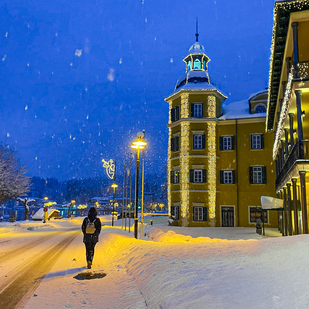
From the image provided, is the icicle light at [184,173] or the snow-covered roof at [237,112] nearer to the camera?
the icicle light at [184,173]

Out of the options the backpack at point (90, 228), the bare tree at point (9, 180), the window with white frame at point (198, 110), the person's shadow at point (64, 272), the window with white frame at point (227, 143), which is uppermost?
the window with white frame at point (198, 110)

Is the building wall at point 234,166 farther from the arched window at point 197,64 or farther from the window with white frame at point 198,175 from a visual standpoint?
the arched window at point 197,64

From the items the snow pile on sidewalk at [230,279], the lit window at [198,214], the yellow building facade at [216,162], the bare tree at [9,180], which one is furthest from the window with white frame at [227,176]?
the snow pile on sidewalk at [230,279]

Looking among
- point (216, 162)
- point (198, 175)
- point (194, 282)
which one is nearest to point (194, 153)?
point (198, 175)

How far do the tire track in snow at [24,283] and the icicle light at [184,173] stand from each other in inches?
944

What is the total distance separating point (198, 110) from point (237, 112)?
505 cm

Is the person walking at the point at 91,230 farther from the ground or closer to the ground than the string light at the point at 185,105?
closer to the ground

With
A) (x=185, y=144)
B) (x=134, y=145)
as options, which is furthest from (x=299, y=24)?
(x=185, y=144)

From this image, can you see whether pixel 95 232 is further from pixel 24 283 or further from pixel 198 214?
pixel 198 214

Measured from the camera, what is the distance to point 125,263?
1056 cm

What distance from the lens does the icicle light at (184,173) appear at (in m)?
35.1

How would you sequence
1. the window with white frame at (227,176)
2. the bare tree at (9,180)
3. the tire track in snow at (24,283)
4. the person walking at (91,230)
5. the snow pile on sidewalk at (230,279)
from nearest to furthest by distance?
the snow pile on sidewalk at (230,279) → the tire track in snow at (24,283) → the person walking at (91,230) → the bare tree at (9,180) → the window with white frame at (227,176)

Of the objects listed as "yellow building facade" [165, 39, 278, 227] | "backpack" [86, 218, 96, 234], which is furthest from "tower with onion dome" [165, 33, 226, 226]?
"backpack" [86, 218, 96, 234]

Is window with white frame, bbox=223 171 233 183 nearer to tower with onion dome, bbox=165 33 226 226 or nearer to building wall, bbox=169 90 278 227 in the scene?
building wall, bbox=169 90 278 227
